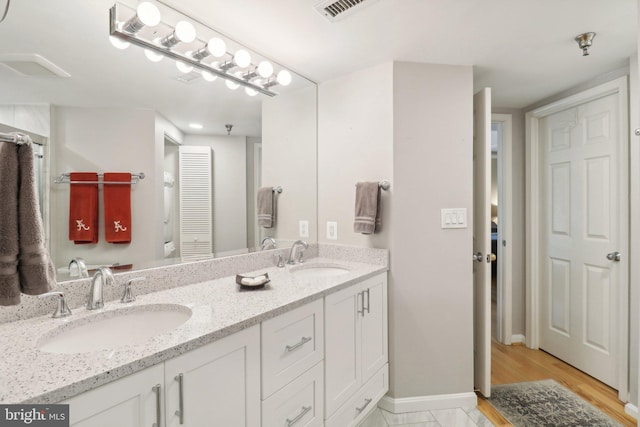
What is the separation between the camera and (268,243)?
6.57 ft

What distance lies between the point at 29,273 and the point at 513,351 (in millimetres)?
3253

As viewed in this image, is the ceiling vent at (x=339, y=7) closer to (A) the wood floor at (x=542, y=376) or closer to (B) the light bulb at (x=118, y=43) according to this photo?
(B) the light bulb at (x=118, y=43)

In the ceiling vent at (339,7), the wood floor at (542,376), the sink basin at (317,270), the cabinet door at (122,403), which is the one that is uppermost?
the ceiling vent at (339,7)

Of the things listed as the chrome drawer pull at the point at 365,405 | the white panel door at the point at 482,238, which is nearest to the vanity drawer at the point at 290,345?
the chrome drawer pull at the point at 365,405

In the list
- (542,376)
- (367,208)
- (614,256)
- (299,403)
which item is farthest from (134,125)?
(542,376)

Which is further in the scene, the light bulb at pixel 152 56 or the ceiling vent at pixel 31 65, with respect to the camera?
the light bulb at pixel 152 56

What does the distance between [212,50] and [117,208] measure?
2.87ft

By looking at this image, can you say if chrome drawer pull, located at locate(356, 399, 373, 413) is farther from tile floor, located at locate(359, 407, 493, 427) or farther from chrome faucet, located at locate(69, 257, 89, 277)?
chrome faucet, located at locate(69, 257, 89, 277)

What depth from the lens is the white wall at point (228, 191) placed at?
1691 mm

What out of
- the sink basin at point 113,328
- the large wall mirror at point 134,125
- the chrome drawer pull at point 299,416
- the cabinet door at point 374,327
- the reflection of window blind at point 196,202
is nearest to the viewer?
the sink basin at point 113,328

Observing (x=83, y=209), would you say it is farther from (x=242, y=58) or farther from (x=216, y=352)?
(x=242, y=58)

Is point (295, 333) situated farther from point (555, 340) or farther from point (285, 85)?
point (555, 340)

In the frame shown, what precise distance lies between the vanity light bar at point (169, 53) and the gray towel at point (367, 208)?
870 mm

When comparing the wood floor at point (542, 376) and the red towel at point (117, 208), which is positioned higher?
the red towel at point (117, 208)
